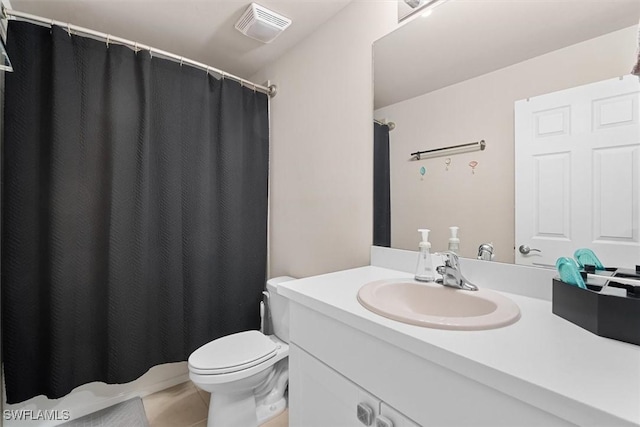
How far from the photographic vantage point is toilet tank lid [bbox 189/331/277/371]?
1.29m

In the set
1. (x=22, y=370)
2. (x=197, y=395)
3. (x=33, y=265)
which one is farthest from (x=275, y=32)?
(x=197, y=395)

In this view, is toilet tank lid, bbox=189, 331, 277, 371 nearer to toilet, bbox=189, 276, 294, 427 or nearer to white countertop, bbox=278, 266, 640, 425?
toilet, bbox=189, 276, 294, 427

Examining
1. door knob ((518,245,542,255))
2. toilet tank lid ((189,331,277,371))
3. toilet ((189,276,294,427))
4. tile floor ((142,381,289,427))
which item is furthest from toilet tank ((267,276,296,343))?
door knob ((518,245,542,255))

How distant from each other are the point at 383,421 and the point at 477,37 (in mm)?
1315

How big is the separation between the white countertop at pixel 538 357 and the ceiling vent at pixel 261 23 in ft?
4.89

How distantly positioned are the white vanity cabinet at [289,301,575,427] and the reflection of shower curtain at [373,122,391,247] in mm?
582

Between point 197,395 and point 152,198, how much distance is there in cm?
126

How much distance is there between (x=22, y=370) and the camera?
4.14 ft

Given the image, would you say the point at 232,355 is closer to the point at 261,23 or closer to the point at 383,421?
the point at 383,421

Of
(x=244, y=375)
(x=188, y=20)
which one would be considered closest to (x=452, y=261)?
(x=244, y=375)

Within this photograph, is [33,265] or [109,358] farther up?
[33,265]

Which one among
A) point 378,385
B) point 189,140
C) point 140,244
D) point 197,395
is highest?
point 189,140

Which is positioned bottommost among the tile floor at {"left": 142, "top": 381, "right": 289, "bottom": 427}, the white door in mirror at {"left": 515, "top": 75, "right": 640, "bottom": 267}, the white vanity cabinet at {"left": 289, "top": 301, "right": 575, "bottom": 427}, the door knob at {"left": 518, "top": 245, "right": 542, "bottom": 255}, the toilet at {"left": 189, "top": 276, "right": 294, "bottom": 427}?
the tile floor at {"left": 142, "top": 381, "right": 289, "bottom": 427}

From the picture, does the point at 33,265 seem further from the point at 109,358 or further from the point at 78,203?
the point at 109,358
